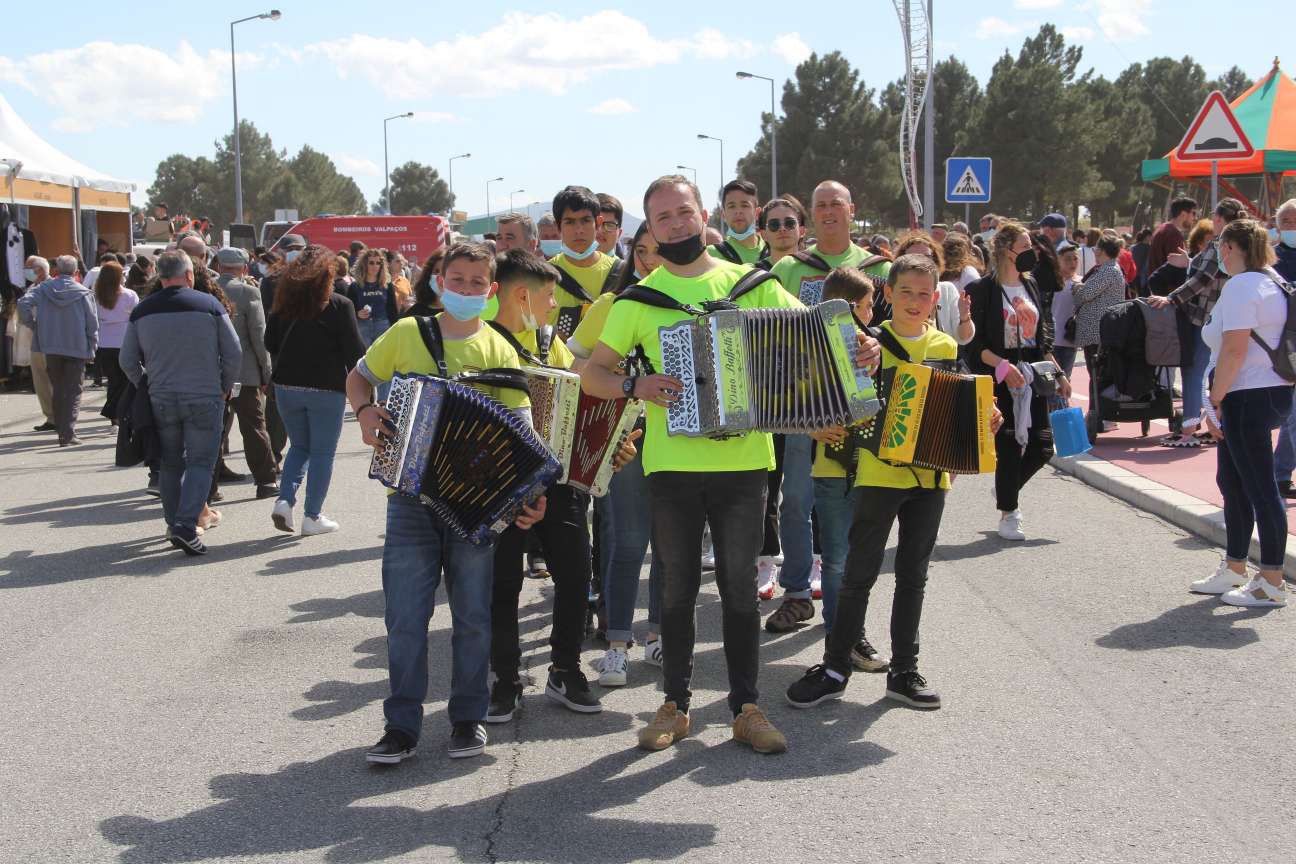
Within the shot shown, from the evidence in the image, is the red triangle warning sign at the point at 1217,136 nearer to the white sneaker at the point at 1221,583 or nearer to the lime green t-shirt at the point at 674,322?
the white sneaker at the point at 1221,583

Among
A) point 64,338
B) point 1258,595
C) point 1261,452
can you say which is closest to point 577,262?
point 1261,452

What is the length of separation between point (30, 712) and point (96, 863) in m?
1.78

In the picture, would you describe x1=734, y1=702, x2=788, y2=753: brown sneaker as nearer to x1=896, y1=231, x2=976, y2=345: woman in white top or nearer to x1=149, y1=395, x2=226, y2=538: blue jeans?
x1=896, y1=231, x2=976, y2=345: woman in white top

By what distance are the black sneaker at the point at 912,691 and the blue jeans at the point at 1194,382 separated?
329 inches

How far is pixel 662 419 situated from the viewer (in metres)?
5.00

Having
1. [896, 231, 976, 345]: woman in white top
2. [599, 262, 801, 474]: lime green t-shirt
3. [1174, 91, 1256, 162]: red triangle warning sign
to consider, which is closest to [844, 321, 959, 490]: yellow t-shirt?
[599, 262, 801, 474]: lime green t-shirt

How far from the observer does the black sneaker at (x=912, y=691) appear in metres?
5.63

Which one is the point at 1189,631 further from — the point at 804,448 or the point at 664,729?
the point at 664,729

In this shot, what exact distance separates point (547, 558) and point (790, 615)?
1.60m

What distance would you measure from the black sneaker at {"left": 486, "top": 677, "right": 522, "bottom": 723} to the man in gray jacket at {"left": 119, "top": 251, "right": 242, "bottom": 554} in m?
4.12

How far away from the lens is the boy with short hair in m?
5.48

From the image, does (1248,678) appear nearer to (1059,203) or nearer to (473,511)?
(473,511)

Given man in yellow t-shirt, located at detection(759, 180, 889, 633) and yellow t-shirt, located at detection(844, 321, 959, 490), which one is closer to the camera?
yellow t-shirt, located at detection(844, 321, 959, 490)

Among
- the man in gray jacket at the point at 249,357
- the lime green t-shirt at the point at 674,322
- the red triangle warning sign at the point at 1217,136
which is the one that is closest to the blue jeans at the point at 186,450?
the man in gray jacket at the point at 249,357
